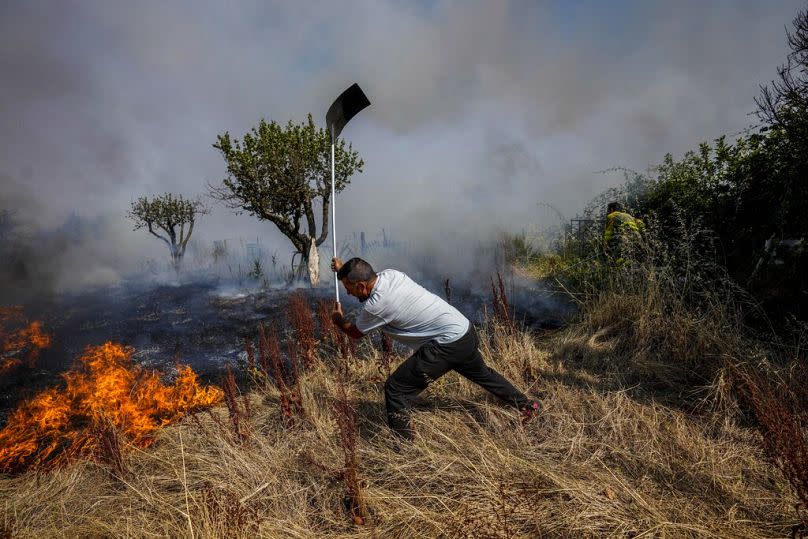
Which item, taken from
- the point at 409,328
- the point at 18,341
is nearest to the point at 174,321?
the point at 18,341

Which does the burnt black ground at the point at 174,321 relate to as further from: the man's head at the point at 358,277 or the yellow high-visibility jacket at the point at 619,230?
the man's head at the point at 358,277

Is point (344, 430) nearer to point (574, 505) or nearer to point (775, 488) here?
point (574, 505)

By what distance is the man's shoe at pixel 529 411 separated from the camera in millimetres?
3410

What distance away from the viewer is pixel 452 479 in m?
2.72

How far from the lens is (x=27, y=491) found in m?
3.30

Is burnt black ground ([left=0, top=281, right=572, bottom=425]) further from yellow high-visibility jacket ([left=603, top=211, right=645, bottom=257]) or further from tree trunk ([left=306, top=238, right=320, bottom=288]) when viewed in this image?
yellow high-visibility jacket ([left=603, top=211, right=645, bottom=257])

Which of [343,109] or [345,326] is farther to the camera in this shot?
[343,109]

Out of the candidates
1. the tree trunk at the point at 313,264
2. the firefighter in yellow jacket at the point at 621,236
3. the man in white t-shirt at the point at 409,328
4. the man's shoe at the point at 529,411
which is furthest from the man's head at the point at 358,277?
the tree trunk at the point at 313,264

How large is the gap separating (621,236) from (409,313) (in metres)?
4.52

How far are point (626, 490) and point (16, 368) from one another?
935 centimetres

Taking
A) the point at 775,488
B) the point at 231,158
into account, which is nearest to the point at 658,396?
the point at 775,488

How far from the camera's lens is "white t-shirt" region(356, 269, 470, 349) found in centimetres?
315

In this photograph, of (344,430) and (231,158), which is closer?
(344,430)

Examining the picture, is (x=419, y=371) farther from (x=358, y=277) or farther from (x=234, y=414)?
(x=234, y=414)
